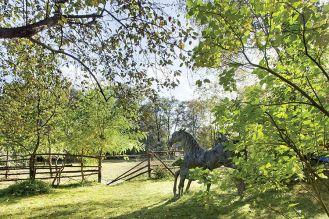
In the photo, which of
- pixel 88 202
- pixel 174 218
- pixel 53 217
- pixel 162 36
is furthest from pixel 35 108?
pixel 162 36

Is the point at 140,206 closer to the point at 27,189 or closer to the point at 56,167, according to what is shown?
the point at 27,189

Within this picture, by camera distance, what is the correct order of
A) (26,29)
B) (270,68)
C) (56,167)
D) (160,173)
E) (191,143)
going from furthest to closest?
1. (160,173)
2. (56,167)
3. (191,143)
4. (26,29)
5. (270,68)

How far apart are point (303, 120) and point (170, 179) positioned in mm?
14551

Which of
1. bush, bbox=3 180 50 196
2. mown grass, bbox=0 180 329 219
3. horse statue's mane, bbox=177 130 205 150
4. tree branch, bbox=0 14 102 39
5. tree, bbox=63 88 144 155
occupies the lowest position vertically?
mown grass, bbox=0 180 329 219

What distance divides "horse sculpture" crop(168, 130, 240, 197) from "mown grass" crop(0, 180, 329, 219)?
3.02 ft

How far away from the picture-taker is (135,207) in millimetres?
9812

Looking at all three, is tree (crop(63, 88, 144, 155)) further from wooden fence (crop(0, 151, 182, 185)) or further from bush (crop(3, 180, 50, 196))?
bush (crop(3, 180, 50, 196))

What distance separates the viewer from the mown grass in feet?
27.2

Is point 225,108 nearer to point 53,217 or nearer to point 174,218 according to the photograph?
point 174,218

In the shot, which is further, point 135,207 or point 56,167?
point 56,167

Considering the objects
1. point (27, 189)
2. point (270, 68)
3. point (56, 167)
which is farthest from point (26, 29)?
point (56, 167)

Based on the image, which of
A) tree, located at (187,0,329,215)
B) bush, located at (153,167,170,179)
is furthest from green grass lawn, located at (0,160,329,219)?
bush, located at (153,167,170,179)

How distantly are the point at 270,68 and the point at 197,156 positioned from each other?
8.27 meters

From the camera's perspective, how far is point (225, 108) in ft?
9.77
